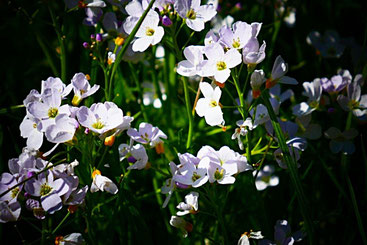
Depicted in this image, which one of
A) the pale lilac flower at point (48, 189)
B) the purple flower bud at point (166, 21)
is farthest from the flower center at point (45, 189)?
the purple flower bud at point (166, 21)

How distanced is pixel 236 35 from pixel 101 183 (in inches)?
20.0

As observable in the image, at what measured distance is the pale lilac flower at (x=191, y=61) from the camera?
1.11m

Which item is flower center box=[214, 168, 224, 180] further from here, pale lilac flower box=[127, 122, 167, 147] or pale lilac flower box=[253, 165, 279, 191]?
pale lilac flower box=[253, 165, 279, 191]

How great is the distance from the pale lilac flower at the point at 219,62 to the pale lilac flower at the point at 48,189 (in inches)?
18.1

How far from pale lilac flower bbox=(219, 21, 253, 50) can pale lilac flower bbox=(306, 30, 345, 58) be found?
0.79 meters

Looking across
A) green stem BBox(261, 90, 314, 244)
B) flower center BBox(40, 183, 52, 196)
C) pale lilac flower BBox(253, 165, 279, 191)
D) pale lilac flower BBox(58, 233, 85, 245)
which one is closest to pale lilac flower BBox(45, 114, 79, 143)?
flower center BBox(40, 183, 52, 196)

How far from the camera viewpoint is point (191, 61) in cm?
113

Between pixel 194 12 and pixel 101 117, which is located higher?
pixel 194 12

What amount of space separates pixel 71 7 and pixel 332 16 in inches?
53.6

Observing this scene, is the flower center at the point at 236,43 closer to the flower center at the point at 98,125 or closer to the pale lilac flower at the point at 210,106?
the pale lilac flower at the point at 210,106

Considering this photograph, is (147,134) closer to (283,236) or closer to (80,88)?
(80,88)

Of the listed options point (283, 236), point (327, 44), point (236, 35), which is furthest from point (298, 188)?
point (327, 44)

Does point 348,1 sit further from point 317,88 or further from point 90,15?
point 90,15

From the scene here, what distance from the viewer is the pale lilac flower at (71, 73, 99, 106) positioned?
1.11m
